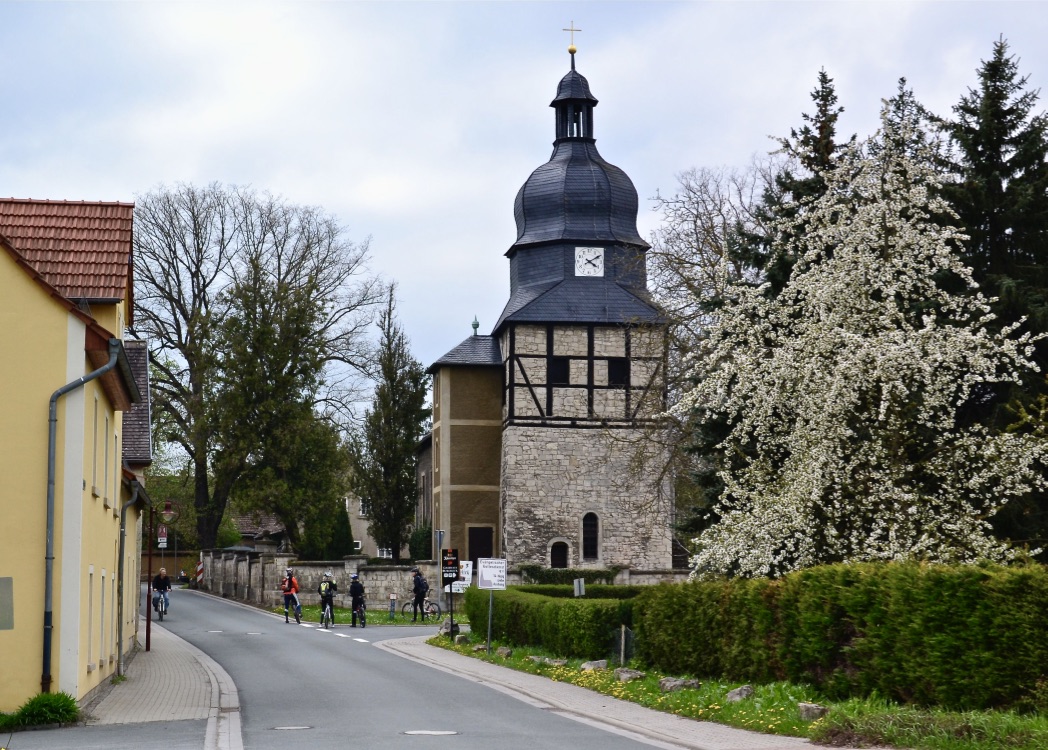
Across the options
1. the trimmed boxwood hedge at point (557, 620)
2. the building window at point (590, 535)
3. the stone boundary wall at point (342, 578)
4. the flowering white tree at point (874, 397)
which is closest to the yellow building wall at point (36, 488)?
the trimmed boxwood hedge at point (557, 620)

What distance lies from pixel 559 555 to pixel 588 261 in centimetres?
1159

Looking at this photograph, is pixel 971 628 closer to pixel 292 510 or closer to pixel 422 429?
pixel 292 510

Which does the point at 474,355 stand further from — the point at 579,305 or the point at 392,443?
the point at 392,443

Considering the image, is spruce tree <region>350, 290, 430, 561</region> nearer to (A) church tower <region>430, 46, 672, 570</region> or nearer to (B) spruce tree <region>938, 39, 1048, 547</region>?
(A) church tower <region>430, 46, 672, 570</region>

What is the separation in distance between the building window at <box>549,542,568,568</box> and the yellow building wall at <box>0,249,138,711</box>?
119 feet

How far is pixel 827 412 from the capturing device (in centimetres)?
1905

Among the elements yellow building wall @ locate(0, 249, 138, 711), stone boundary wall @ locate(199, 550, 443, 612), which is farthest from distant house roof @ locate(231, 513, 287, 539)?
yellow building wall @ locate(0, 249, 138, 711)

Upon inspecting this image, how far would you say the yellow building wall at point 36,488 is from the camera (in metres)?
15.7

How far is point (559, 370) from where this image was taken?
5278cm

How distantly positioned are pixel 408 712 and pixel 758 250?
1250 cm

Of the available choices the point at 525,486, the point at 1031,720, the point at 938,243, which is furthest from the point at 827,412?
the point at 525,486

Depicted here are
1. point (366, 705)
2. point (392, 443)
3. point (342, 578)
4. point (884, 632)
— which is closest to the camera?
point (884, 632)

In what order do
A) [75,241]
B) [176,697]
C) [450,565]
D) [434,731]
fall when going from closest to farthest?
[434,731] → [176,697] → [75,241] → [450,565]

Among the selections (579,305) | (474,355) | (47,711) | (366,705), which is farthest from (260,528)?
(47,711)
